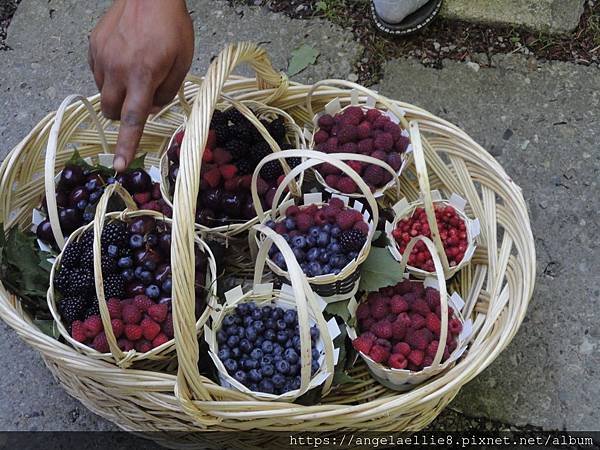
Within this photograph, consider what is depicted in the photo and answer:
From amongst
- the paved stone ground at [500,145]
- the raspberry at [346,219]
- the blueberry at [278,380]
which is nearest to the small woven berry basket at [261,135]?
the raspberry at [346,219]

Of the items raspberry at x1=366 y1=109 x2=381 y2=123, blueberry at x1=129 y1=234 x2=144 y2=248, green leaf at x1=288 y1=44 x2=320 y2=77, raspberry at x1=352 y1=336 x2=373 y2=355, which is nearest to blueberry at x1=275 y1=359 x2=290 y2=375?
raspberry at x1=352 y1=336 x2=373 y2=355

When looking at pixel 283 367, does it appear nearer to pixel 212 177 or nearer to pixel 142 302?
pixel 142 302

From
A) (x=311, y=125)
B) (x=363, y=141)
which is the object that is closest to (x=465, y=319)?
(x=363, y=141)

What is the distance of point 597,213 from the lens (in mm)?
1659

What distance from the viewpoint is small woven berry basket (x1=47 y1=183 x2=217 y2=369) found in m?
1.05

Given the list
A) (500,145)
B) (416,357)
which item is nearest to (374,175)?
(416,357)

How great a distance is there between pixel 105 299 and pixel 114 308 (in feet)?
0.09

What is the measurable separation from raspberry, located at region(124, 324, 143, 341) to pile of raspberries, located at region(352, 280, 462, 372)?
0.39 meters

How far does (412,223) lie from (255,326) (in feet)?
1.32

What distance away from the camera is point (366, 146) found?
1.39 meters

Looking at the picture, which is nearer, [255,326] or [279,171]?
[255,326]

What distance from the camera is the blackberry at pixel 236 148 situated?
139cm

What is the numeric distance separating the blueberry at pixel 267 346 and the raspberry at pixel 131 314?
22 cm

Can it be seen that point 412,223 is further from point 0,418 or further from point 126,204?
point 0,418
